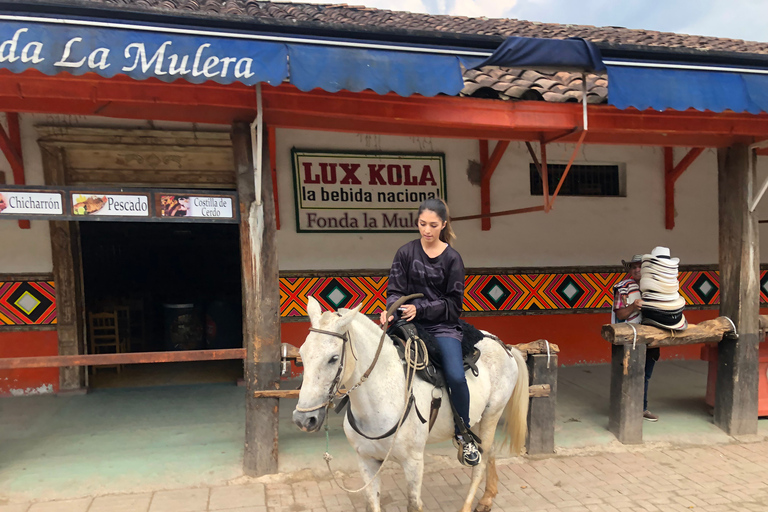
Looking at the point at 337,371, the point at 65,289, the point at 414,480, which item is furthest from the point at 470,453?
the point at 65,289

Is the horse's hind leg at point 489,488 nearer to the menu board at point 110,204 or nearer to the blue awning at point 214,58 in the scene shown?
the blue awning at point 214,58

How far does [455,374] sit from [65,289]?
17.9ft

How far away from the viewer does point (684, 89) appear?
3.85 metres

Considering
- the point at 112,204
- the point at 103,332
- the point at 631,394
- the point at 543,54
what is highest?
the point at 543,54

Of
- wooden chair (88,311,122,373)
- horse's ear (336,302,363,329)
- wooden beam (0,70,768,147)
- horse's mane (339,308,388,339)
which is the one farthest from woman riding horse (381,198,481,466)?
wooden chair (88,311,122,373)

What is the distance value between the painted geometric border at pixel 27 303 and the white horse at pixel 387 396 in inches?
201

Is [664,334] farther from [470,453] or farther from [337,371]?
[337,371]

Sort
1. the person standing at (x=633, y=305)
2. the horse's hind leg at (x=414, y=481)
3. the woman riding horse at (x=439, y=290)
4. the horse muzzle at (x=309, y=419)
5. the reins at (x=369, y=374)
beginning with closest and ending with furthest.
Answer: the horse muzzle at (x=309, y=419)
the reins at (x=369, y=374)
the horse's hind leg at (x=414, y=481)
the woman riding horse at (x=439, y=290)
the person standing at (x=633, y=305)

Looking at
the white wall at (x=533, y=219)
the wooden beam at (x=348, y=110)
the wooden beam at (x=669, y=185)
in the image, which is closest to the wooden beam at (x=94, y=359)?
the wooden beam at (x=348, y=110)

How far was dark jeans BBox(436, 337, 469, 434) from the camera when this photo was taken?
2988 millimetres

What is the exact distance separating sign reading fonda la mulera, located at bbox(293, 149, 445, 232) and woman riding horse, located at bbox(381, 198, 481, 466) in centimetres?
357

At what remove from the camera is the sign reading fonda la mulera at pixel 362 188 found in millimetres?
6496

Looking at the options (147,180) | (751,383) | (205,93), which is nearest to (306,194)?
(147,180)

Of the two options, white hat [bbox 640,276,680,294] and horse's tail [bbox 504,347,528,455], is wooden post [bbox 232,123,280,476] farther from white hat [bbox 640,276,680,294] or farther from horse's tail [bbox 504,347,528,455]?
white hat [bbox 640,276,680,294]
